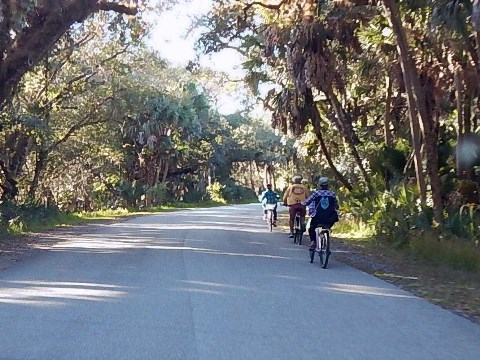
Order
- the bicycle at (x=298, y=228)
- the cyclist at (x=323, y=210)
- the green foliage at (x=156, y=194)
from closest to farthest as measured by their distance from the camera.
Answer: the cyclist at (x=323, y=210)
the bicycle at (x=298, y=228)
the green foliage at (x=156, y=194)

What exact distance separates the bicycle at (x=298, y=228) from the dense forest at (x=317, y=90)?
7.15ft

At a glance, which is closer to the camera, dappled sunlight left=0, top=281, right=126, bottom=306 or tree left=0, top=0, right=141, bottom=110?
dappled sunlight left=0, top=281, right=126, bottom=306

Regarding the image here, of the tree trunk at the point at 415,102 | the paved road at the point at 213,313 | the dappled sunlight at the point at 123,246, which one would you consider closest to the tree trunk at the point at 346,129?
the tree trunk at the point at 415,102

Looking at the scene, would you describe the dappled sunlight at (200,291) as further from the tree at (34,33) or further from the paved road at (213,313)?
the tree at (34,33)

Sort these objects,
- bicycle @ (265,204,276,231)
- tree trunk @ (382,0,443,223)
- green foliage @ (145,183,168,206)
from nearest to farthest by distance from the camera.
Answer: tree trunk @ (382,0,443,223) → bicycle @ (265,204,276,231) → green foliage @ (145,183,168,206)

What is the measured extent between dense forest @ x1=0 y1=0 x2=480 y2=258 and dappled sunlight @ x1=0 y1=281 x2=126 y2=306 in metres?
7.22

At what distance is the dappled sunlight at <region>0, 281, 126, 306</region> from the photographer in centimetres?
1012

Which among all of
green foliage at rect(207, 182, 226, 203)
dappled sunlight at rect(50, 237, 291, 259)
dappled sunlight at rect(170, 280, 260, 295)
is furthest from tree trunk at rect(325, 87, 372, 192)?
green foliage at rect(207, 182, 226, 203)

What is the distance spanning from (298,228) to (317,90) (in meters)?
7.34

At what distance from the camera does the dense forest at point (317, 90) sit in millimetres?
17828

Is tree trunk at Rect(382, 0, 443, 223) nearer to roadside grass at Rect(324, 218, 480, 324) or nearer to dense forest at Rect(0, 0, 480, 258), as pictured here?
dense forest at Rect(0, 0, 480, 258)

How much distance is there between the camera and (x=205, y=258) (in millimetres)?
15516

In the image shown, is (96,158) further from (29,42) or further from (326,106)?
(29,42)

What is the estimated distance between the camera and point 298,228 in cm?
1983
